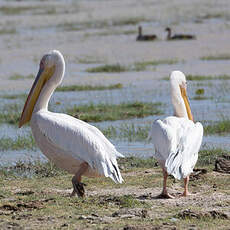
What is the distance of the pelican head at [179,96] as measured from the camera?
731 cm

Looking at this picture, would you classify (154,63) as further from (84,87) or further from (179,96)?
(179,96)

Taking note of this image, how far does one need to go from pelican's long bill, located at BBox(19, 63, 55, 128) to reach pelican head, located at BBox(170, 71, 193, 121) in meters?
1.28

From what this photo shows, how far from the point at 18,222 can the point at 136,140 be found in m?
4.43

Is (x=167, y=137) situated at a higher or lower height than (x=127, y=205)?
higher

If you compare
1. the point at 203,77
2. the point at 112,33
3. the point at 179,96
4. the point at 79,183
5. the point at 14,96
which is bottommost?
the point at 14,96

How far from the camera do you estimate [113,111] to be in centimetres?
1195

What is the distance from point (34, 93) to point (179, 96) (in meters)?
1.49

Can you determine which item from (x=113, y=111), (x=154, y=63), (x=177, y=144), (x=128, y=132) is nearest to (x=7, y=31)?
(x=154, y=63)

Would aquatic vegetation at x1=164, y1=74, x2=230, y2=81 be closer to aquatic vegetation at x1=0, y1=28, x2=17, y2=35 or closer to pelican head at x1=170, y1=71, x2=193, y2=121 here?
pelican head at x1=170, y1=71, x2=193, y2=121

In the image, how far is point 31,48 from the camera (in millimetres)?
24375

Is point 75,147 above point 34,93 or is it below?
below

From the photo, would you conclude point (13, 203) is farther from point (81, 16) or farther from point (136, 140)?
point (81, 16)

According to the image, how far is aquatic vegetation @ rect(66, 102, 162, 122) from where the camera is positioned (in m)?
11.4

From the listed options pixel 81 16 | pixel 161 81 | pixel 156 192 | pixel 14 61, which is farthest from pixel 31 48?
pixel 156 192
